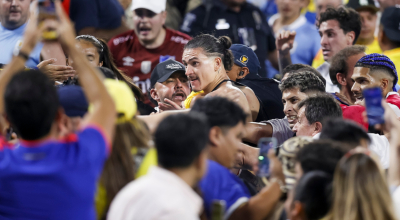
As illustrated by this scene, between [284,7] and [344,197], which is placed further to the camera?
[284,7]

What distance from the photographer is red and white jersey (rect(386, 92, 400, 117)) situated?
4.04m

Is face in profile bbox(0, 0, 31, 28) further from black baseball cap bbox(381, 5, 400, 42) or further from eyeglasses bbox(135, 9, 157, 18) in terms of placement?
black baseball cap bbox(381, 5, 400, 42)

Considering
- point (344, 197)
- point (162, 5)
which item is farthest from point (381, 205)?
point (162, 5)

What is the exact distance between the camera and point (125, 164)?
238 centimetres

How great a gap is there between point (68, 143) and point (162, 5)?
Answer: 4543mm

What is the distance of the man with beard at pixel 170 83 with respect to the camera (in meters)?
5.15

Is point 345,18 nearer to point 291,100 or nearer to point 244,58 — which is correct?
point 244,58

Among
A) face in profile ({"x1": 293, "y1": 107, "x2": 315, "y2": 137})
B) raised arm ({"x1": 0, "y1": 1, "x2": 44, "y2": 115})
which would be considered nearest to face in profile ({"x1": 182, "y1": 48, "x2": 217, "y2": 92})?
face in profile ({"x1": 293, "y1": 107, "x2": 315, "y2": 137})

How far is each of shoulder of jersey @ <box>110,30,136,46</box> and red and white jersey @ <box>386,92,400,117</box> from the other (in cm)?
325

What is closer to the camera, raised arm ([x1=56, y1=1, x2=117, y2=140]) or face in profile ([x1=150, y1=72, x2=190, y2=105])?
raised arm ([x1=56, y1=1, x2=117, y2=140])

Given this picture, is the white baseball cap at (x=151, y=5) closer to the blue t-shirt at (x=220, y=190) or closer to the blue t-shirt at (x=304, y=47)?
the blue t-shirt at (x=304, y=47)

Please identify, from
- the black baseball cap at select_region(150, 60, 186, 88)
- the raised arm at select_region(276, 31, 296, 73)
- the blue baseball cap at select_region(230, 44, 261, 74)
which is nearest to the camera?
the black baseball cap at select_region(150, 60, 186, 88)

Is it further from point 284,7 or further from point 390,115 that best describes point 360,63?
point 284,7

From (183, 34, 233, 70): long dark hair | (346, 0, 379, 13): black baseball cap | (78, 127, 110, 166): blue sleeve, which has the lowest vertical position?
(78, 127, 110, 166): blue sleeve
